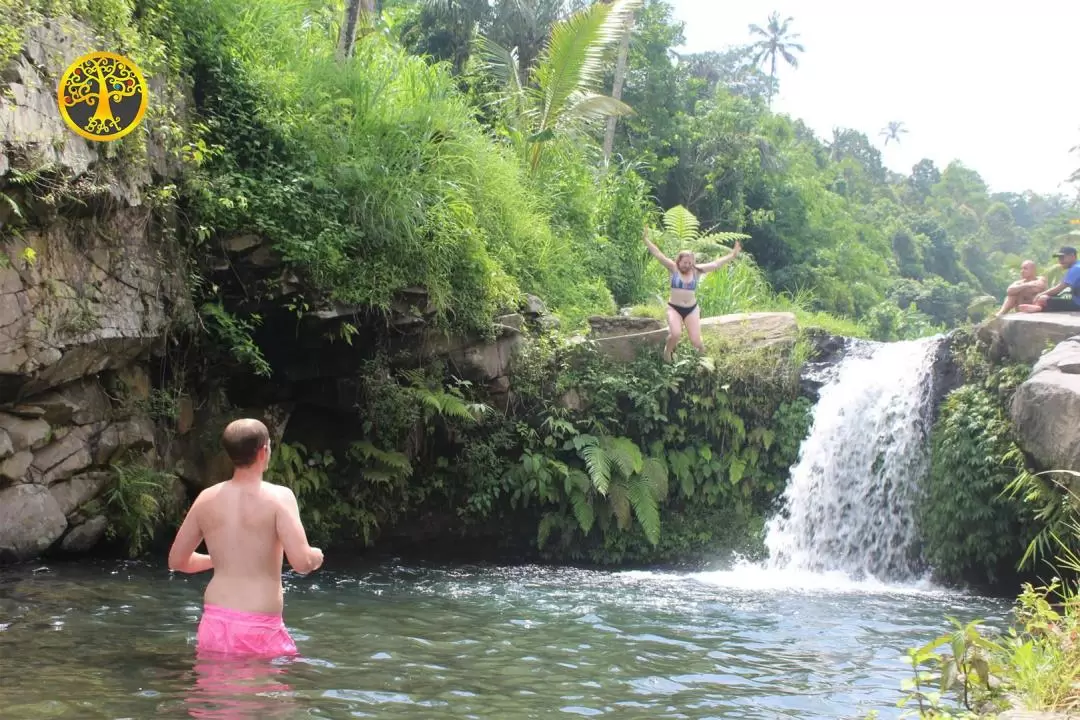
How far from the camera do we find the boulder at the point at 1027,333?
11977 mm

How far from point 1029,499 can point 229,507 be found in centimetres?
924

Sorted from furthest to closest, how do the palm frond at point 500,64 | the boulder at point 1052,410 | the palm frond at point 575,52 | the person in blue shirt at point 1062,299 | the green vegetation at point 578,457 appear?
the palm frond at point 500,64 < the palm frond at point 575,52 < the person in blue shirt at point 1062,299 < the green vegetation at point 578,457 < the boulder at point 1052,410

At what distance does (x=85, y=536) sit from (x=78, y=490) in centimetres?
47

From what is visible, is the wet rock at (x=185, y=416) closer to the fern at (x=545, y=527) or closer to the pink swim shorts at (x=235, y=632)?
the fern at (x=545, y=527)

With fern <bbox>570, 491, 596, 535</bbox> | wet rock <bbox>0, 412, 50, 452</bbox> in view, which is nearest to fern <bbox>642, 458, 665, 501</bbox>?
fern <bbox>570, 491, 596, 535</bbox>

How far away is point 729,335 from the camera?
1454cm

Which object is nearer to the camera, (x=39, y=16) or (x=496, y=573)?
(x=39, y=16)

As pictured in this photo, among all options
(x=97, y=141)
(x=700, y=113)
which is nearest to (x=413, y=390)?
(x=97, y=141)

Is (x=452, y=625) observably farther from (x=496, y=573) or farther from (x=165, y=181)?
(x=165, y=181)

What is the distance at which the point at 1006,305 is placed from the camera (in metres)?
14.1

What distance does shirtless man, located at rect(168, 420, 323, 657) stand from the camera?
496 cm

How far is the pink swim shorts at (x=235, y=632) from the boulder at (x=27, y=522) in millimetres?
4844

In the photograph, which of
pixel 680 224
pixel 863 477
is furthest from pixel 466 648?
pixel 680 224

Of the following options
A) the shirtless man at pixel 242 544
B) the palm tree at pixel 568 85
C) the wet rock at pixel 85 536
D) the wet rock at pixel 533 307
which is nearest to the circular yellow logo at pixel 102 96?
the wet rock at pixel 85 536
